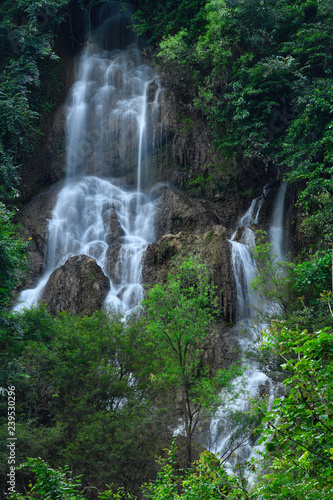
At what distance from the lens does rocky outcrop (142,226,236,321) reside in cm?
2200

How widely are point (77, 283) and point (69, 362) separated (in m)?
10.6

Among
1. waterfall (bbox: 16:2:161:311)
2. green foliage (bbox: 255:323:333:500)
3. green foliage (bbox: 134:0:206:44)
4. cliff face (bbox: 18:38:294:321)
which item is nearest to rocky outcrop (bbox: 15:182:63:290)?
cliff face (bbox: 18:38:294:321)

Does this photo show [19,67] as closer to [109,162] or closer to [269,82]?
[109,162]

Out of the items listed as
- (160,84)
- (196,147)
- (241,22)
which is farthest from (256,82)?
(160,84)

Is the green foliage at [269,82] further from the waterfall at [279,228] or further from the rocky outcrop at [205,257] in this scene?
the rocky outcrop at [205,257]

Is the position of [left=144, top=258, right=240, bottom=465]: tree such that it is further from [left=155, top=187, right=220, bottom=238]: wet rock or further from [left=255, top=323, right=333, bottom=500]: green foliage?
[left=155, top=187, right=220, bottom=238]: wet rock

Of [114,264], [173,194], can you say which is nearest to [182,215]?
[173,194]

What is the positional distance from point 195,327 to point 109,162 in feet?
83.4

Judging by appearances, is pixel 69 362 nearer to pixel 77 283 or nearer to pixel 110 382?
pixel 110 382

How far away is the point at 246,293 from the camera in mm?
22328

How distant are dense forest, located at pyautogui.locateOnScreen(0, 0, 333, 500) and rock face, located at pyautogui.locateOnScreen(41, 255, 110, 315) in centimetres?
315

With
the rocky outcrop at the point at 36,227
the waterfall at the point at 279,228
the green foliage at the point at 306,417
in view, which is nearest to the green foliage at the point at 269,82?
the waterfall at the point at 279,228

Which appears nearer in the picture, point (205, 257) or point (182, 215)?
point (205, 257)

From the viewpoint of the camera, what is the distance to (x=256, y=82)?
85.8ft
